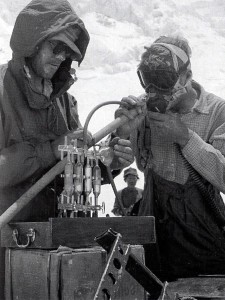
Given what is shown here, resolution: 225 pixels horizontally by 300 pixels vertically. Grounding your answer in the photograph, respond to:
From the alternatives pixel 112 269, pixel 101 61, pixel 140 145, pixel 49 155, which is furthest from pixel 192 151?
pixel 101 61

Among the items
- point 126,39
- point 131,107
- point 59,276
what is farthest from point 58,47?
point 126,39

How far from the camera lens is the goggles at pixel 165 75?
2.42m

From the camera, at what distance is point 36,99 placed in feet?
6.96

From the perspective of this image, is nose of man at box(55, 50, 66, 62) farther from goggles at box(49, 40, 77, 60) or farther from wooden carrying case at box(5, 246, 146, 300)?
wooden carrying case at box(5, 246, 146, 300)

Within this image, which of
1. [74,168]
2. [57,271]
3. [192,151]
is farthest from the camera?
[192,151]

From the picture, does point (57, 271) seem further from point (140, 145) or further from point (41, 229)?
point (140, 145)

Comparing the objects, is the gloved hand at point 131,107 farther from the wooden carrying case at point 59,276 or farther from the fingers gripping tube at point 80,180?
the wooden carrying case at point 59,276

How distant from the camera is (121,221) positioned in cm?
180

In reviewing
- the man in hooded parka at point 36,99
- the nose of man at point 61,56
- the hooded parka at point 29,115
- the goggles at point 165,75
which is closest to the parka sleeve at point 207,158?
the goggles at point 165,75

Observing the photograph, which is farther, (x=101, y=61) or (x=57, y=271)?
(x=101, y=61)

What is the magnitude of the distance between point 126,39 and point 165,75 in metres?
19.0

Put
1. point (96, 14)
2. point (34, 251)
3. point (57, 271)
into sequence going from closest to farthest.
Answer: point (57, 271)
point (34, 251)
point (96, 14)

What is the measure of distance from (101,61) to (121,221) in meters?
17.9

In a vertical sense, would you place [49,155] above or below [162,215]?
above
